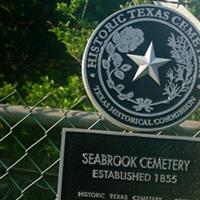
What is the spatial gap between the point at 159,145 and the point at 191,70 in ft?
0.65

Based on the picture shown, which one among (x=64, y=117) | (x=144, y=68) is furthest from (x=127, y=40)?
(x=64, y=117)

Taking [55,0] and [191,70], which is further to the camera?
[55,0]

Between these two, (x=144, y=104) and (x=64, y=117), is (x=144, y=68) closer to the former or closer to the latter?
(x=144, y=104)

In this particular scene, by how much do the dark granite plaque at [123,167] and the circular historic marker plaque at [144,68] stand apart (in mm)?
50

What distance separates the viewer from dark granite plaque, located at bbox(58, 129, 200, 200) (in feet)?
4.71

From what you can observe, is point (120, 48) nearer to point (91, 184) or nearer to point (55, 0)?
point (91, 184)

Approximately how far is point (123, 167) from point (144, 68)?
241mm

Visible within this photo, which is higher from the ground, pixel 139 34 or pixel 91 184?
pixel 139 34

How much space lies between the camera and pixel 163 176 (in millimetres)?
1438

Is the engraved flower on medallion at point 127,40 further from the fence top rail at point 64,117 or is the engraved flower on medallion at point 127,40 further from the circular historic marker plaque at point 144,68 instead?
the fence top rail at point 64,117

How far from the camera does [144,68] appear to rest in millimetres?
1433

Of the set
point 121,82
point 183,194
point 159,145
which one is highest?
point 121,82

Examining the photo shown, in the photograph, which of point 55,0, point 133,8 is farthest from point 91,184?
point 55,0

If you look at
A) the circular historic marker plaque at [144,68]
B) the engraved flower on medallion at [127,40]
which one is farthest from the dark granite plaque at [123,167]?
the engraved flower on medallion at [127,40]
